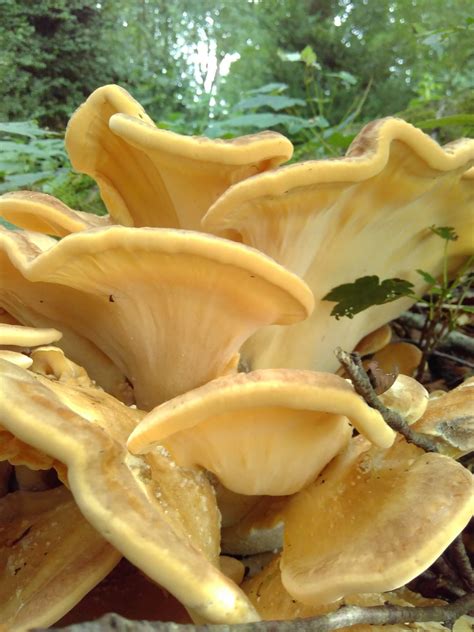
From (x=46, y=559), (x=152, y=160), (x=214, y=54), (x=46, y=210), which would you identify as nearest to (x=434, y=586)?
(x=46, y=559)

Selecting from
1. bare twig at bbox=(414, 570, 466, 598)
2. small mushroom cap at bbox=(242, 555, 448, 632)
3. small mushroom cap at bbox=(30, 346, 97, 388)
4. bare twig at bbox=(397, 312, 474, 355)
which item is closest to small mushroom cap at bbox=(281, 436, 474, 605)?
small mushroom cap at bbox=(242, 555, 448, 632)

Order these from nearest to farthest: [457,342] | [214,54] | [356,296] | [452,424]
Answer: [452,424], [356,296], [457,342], [214,54]

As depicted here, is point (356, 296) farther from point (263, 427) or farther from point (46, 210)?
point (46, 210)

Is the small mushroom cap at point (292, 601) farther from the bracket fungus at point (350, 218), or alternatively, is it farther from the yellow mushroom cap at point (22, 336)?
the yellow mushroom cap at point (22, 336)

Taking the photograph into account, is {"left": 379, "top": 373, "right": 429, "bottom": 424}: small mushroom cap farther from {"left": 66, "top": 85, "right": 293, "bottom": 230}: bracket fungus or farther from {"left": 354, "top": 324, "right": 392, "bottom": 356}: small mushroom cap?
{"left": 354, "top": 324, "right": 392, "bottom": 356}: small mushroom cap

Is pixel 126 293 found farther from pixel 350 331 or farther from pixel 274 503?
pixel 350 331

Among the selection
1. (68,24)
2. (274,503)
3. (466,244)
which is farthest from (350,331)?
(68,24)
